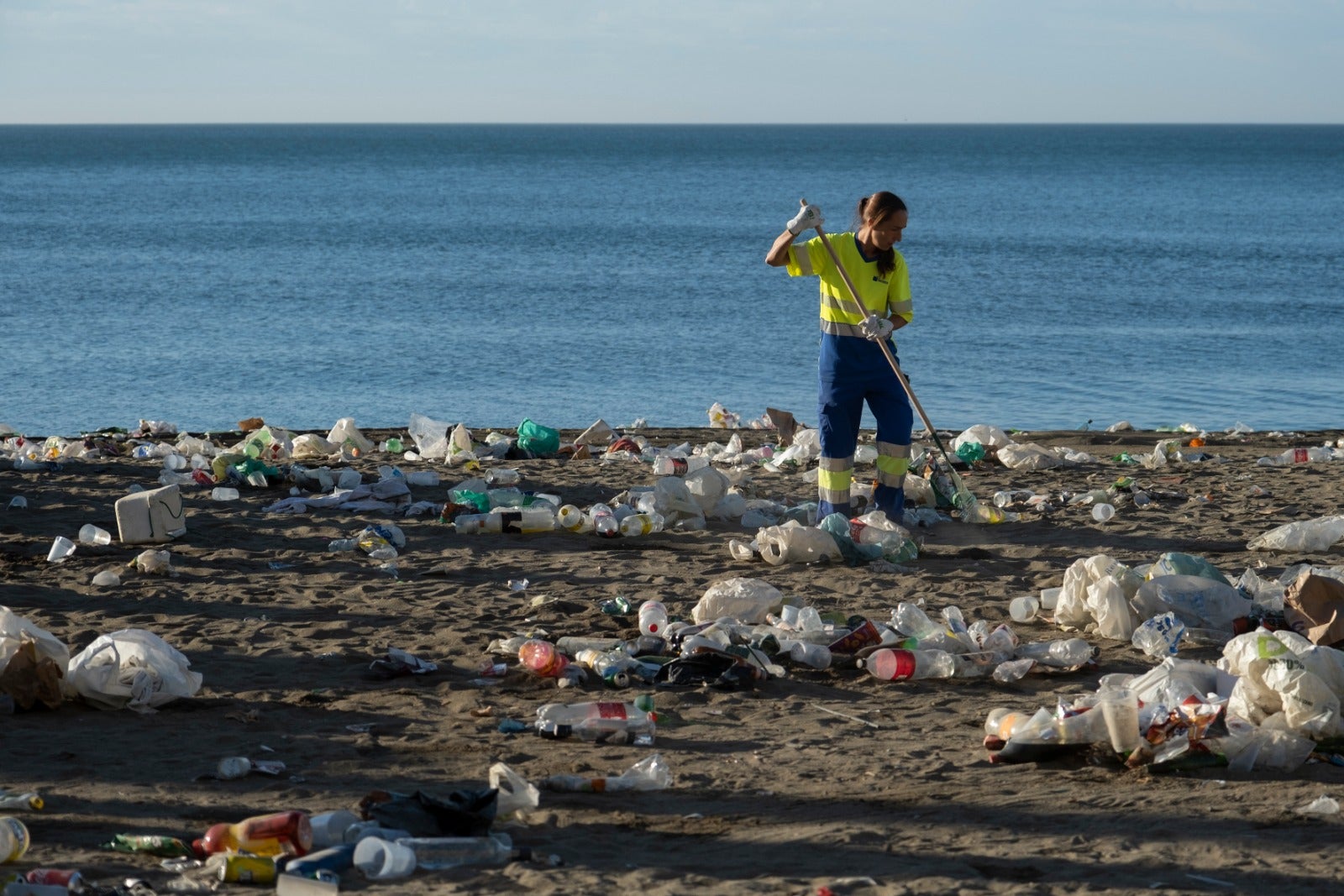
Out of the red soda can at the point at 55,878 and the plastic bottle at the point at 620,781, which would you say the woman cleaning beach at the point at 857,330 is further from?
the red soda can at the point at 55,878

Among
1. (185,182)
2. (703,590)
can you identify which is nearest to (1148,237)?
(703,590)

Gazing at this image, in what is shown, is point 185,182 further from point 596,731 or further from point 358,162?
point 596,731

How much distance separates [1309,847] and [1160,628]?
183 centimetres

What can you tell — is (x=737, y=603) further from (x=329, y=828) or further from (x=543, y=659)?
(x=329, y=828)

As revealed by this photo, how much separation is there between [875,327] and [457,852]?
395 centimetres

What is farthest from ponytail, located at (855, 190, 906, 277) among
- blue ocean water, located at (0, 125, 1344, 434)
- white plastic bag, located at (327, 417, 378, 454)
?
blue ocean water, located at (0, 125, 1344, 434)

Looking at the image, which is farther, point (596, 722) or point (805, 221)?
point (805, 221)

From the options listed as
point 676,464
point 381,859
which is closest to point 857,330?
point 676,464

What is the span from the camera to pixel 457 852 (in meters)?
3.38

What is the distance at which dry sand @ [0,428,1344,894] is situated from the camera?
3.40m

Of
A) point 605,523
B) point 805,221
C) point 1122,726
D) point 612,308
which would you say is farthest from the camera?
point 612,308

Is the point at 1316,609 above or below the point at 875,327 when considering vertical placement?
below

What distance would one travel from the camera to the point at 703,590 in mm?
6234

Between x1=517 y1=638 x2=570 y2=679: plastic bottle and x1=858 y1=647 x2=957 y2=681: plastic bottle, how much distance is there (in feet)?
3.75
